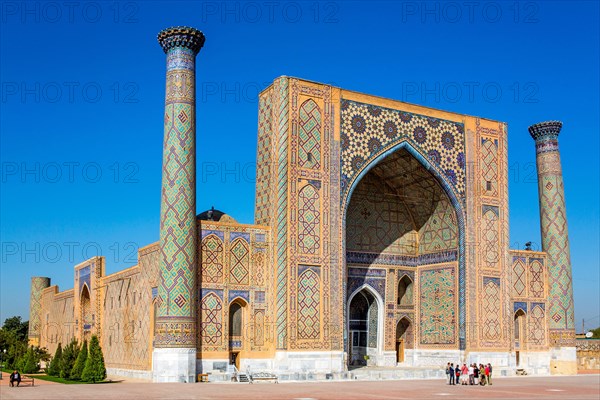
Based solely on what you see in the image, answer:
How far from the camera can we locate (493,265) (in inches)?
830

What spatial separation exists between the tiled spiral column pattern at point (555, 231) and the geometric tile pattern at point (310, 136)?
799 centimetres

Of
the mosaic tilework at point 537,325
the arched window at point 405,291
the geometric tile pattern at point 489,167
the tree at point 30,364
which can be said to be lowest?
the tree at point 30,364

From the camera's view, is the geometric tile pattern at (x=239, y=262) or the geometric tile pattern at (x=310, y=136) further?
the geometric tile pattern at (x=310, y=136)

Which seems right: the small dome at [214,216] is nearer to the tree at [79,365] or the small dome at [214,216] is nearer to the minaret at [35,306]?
the tree at [79,365]

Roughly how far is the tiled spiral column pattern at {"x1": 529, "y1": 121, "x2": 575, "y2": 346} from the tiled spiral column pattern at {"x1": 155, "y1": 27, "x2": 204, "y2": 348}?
1116cm

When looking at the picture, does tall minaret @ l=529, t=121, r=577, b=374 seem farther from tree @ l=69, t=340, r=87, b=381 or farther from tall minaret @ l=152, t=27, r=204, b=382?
tree @ l=69, t=340, r=87, b=381

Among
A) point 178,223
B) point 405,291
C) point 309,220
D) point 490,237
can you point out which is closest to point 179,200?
point 178,223

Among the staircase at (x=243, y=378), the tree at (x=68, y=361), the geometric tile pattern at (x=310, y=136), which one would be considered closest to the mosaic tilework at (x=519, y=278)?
the geometric tile pattern at (x=310, y=136)

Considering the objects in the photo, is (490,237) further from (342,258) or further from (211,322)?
(211,322)

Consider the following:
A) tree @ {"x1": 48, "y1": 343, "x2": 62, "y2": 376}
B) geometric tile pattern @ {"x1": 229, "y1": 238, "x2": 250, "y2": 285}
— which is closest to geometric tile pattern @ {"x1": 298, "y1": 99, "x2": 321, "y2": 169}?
geometric tile pattern @ {"x1": 229, "y1": 238, "x2": 250, "y2": 285}

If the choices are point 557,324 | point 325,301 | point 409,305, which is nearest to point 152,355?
point 325,301

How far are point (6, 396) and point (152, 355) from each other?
5047mm

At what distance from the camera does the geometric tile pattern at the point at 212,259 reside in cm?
1722

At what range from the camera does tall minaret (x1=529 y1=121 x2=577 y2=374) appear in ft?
71.8
